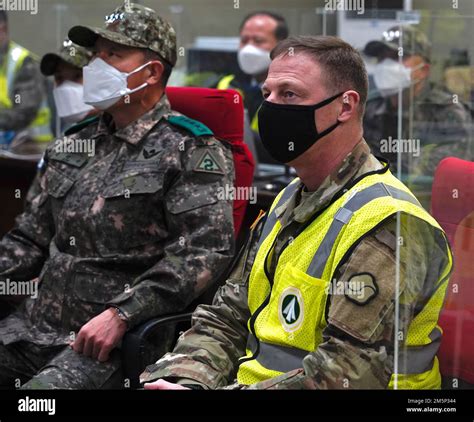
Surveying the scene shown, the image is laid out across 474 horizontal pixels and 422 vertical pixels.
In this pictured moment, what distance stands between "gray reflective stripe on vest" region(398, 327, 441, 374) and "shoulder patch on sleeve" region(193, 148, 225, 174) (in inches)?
44.7

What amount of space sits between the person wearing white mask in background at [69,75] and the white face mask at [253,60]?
66.5 inches

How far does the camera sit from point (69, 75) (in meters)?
4.07

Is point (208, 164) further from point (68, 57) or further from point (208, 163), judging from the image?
point (68, 57)

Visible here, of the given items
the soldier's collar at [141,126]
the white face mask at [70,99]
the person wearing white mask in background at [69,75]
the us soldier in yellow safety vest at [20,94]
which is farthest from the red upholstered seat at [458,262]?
the us soldier in yellow safety vest at [20,94]

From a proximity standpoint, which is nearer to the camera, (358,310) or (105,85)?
(358,310)

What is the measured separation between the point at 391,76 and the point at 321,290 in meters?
2.61

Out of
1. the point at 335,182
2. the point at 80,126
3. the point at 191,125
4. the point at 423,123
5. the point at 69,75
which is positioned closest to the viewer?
the point at 335,182

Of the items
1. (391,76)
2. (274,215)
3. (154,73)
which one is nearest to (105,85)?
(154,73)

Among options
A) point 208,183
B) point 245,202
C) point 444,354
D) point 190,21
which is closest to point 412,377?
point 444,354

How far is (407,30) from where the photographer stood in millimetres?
3605

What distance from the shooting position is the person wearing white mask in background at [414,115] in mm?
2117

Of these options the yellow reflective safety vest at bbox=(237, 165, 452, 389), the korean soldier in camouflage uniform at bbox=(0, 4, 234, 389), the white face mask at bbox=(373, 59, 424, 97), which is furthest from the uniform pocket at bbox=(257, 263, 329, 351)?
the white face mask at bbox=(373, 59, 424, 97)

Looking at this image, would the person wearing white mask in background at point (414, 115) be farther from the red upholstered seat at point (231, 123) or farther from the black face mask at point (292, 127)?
the red upholstered seat at point (231, 123)
